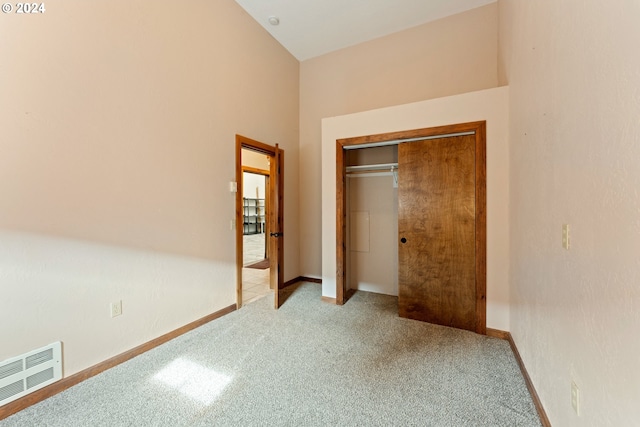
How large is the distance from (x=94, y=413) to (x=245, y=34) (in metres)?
4.07

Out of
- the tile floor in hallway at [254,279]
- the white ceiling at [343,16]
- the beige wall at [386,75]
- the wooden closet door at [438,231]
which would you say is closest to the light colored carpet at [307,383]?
the wooden closet door at [438,231]

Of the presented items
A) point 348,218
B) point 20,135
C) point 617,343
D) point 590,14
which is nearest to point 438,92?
point 348,218

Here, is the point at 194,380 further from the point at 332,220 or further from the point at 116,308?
the point at 332,220

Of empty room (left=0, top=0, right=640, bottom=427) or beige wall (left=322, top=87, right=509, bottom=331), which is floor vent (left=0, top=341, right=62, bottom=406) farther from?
beige wall (left=322, top=87, right=509, bottom=331)

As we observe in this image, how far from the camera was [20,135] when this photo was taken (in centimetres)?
162

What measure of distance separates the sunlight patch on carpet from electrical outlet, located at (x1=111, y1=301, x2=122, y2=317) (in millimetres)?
606

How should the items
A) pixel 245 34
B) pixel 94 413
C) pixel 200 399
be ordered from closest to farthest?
pixel 94 413 < pixel 200 399 < pixel 245 34

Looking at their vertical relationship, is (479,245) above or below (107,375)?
above

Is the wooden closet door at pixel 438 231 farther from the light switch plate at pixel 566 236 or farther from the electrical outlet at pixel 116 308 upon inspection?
the electrical outlet at pixel 116 308

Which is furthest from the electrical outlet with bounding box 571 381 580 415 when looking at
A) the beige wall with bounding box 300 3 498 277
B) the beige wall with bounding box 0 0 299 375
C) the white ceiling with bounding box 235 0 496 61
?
the white ceiling with bounding box 235 0 496 61

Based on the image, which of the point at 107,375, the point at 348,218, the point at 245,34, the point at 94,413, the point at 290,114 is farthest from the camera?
the point at 290,114

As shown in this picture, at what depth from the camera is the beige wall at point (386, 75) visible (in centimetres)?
319

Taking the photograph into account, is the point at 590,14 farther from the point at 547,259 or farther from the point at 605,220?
the point at 547,259

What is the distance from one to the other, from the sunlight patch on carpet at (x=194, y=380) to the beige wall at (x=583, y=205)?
2.04 metres
